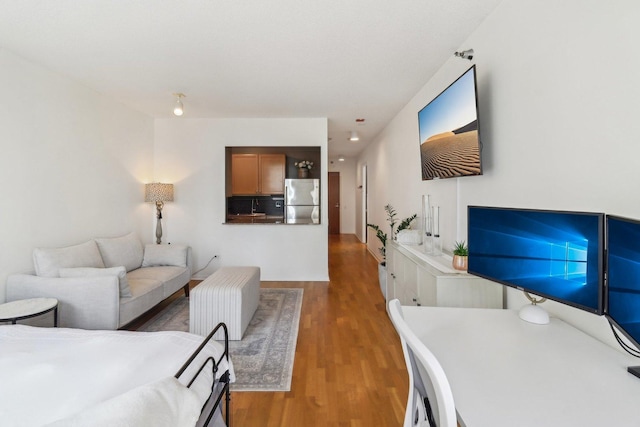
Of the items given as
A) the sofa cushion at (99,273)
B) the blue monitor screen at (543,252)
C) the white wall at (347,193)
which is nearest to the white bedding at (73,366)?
the sofa cushion at (99,273)

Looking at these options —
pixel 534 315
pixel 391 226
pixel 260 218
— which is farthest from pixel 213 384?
pixel 260 218

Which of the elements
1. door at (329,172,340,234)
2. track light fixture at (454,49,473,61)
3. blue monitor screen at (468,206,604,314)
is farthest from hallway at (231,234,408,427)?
door at (329,172,340,234)

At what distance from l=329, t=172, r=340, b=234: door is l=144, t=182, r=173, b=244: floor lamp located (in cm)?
635

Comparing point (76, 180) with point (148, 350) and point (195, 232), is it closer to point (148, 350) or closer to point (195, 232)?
point (195, 232)

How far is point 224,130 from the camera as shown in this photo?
4.72 metres

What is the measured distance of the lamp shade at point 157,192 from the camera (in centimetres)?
438

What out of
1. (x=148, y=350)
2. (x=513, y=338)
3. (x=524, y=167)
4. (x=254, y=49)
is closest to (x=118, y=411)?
(x=148, y=350)

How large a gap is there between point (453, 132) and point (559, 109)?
77 centimetres

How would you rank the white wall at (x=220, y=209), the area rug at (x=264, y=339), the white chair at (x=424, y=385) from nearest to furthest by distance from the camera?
the white chair at (x=424, y=385) → the area rug at (x=264, y=339) → the white wall at (x=220, y=209)

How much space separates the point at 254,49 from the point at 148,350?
2313 mm

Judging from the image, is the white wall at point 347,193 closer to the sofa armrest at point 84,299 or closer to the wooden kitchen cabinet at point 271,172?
the wooden kitchen cabinet at point 271,172

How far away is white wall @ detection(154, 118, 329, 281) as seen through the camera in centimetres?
472

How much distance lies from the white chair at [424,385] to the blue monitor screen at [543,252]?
2.15 feet

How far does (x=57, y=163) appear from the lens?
9.95 feet
